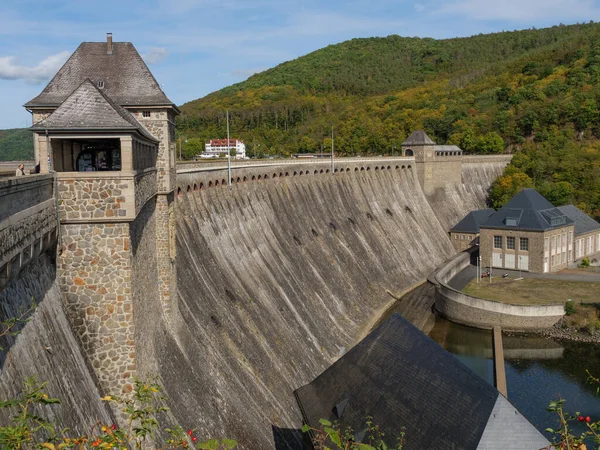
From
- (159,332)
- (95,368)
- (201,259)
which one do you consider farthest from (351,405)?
(201,259)

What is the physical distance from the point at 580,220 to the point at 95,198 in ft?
199

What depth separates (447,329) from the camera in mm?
46844

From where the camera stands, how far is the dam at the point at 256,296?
47.2ft

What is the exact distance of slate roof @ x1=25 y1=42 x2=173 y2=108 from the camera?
69.6ft

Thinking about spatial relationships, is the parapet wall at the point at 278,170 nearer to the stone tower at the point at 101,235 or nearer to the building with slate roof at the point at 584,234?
the stone tower at the point at 101,235

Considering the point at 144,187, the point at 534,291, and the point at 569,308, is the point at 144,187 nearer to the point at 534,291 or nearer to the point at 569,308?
the point at 569,308

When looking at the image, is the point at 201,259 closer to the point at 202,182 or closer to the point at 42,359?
the point at 202,182

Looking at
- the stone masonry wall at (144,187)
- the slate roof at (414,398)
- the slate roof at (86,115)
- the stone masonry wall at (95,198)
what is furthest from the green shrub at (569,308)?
the stone masonry wall at (95,198)

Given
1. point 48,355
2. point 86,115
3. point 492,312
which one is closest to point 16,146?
point 86,115

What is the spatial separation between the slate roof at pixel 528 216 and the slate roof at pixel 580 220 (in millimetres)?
2896

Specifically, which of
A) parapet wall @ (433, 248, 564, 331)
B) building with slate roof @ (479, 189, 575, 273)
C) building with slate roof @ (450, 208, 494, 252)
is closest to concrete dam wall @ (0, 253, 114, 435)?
parapet wall @ (433, 248, 564, 331)

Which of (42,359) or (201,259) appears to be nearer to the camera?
(42,359)

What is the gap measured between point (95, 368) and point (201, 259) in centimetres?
1644

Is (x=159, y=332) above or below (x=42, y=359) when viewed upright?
below
